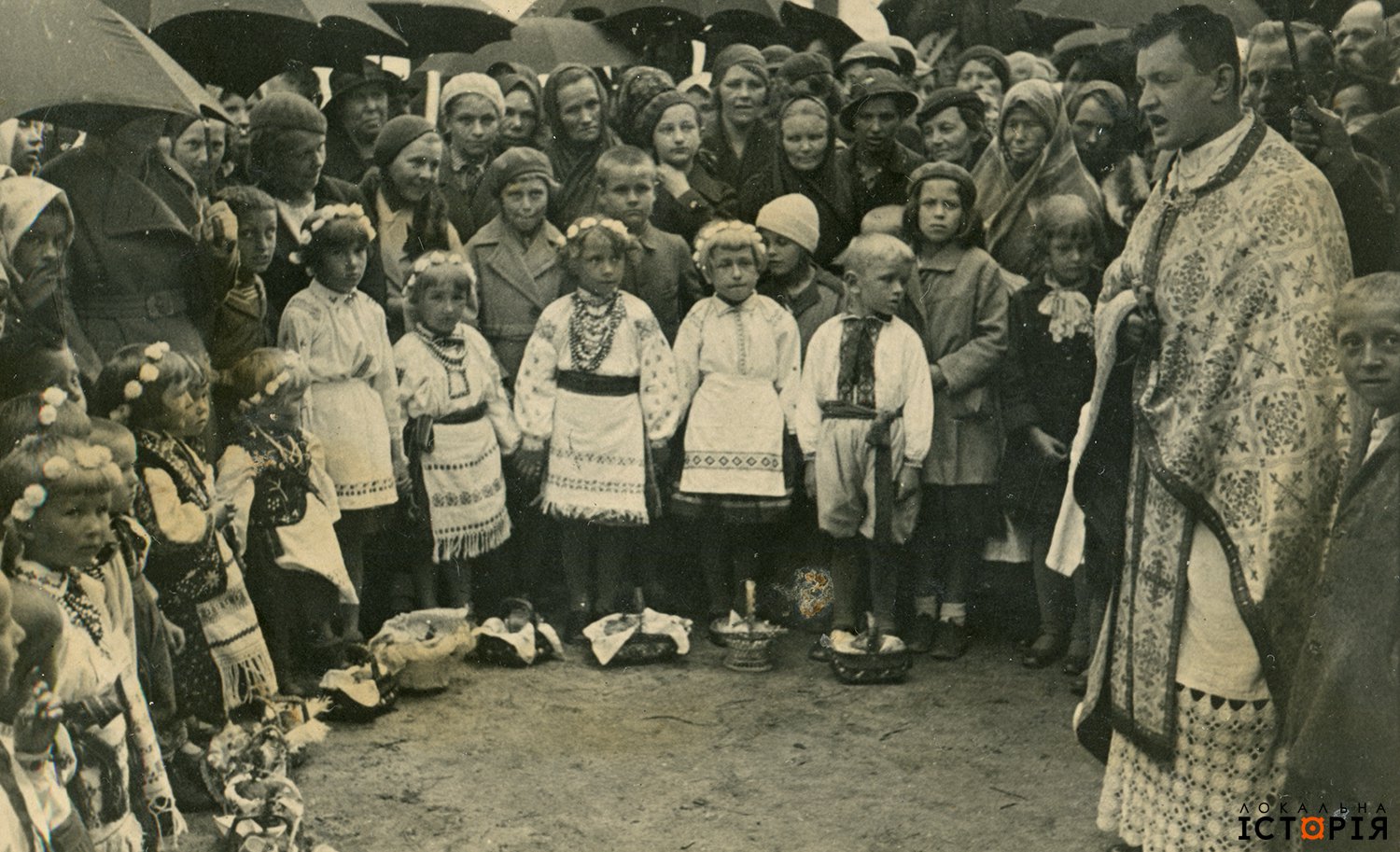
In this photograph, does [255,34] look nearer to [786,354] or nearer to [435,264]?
[435,264]

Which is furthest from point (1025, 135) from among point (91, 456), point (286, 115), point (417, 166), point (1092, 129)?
point (91, 456)

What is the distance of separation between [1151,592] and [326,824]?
2664 mm

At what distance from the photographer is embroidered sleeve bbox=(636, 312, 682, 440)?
674 cm

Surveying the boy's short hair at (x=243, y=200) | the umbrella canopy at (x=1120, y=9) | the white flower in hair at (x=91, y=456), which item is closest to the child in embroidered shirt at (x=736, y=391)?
Answer: the umbrella canopy at (x=1120, y=9)

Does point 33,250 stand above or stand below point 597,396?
above

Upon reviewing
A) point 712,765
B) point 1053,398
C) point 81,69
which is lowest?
point 712,765

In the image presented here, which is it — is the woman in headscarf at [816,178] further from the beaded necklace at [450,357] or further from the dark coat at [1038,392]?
the beaded necklace at [450,357]

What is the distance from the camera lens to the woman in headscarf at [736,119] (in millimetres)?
7359

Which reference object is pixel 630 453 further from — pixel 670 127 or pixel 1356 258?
pixel 1356 258

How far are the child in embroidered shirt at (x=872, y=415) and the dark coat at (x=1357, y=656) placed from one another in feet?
8.76

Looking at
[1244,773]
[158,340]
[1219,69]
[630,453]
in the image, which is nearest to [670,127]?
[630,453]

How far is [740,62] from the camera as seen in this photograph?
7695mm

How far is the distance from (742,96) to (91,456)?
4418mm

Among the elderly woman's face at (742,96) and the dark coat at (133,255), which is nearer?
the dark coat at (133,255)
